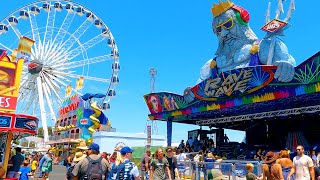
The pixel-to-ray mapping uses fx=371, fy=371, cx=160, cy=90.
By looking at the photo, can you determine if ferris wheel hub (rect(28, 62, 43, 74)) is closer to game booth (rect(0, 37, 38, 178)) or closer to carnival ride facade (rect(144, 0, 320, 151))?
carnival ride facade (rect(144, 0, 320, 151))

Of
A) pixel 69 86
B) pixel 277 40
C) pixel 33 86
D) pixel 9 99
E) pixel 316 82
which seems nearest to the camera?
pixel 9 99

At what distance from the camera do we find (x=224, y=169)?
39.6 ft

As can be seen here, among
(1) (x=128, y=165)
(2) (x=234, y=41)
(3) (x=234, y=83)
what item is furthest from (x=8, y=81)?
(2) (x=234, y=41)

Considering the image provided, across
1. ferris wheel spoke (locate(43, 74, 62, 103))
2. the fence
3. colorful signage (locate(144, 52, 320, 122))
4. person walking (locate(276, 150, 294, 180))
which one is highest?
ferris wheel spoke (locate(43, 74, 62, 103))

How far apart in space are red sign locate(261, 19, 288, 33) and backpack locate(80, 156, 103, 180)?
17.6m

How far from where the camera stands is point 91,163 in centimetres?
567

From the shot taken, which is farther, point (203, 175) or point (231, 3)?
point (231, 3)

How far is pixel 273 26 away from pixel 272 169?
16534mm

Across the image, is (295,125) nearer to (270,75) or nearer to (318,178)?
(270,75)

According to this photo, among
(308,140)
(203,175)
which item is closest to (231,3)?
(308,140)

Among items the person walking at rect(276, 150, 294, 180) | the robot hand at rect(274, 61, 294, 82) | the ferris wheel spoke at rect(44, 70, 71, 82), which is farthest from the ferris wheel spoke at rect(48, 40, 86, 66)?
the person walking at rect(276, 150, 294, 180)

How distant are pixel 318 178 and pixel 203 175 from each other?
4958 mm

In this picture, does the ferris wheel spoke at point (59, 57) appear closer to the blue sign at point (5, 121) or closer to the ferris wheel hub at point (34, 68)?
the ferris wheel hub at point (34, 68)

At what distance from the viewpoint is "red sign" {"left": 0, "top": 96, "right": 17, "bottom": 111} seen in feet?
33.7
